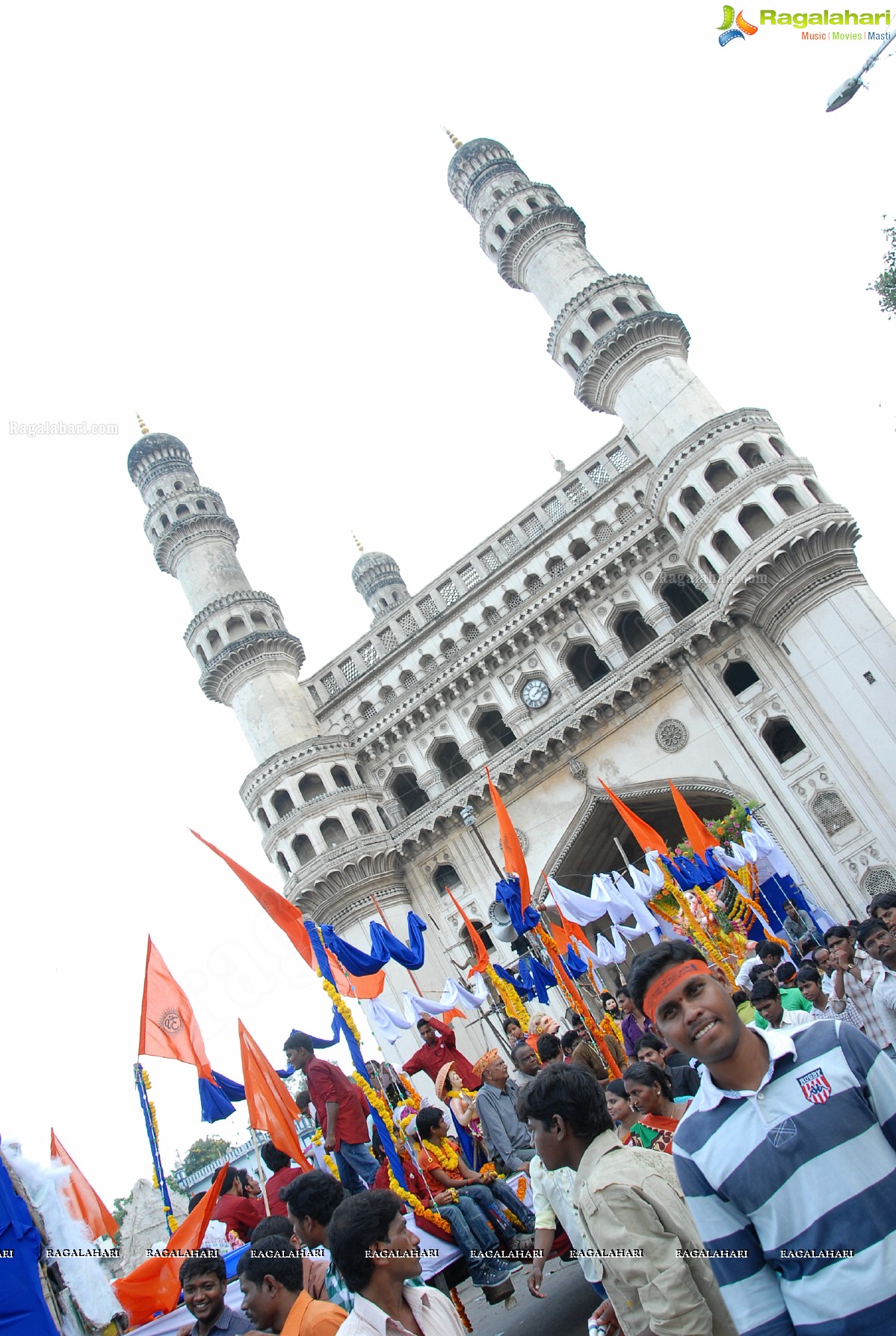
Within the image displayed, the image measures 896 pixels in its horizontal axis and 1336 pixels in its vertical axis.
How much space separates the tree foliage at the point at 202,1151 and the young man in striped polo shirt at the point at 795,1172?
72.1 meters

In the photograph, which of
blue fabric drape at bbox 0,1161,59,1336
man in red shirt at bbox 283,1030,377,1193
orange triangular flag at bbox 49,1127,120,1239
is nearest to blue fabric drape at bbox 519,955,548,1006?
orange triangular flag at bbox 49,1127,120,1239

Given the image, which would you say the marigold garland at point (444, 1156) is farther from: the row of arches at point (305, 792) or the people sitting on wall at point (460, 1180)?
the row of arches at point (305, 792)

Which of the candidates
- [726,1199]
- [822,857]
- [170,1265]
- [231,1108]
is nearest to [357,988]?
[231,1108]

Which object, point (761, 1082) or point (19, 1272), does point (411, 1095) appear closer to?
point (19, 1272)

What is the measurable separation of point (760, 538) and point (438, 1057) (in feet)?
58.0

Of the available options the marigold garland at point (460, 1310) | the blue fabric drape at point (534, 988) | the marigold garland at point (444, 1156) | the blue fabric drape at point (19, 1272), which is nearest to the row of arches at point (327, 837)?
the blue fabric drape at point (534, 988)

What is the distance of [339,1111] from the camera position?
7559 millimetres

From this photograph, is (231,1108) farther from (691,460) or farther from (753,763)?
(691,460)

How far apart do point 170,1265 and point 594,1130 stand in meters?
4.48

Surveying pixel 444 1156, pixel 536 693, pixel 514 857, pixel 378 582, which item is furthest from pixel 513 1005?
pixel 378 582

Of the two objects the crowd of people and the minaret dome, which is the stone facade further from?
the crowd of people

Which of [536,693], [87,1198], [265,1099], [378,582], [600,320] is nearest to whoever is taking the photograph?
[265,1099]

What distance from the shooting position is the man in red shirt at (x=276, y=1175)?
706 centimetres

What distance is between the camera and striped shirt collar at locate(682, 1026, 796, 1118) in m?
2.54
